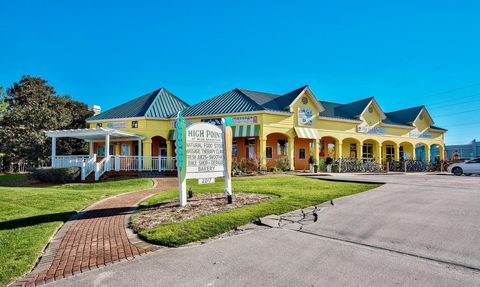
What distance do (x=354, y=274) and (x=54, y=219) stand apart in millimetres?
7179

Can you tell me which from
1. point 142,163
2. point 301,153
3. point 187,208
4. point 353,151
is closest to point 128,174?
point 142,163

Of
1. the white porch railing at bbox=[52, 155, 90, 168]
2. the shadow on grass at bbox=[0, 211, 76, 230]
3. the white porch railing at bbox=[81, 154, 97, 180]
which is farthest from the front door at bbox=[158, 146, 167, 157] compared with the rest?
the shadow on grass at bbox=[0, 211, 76, 230]

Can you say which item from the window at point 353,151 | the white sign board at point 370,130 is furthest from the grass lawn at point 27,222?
the window at point 353,151

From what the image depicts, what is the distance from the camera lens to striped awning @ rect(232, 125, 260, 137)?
78.0 ft

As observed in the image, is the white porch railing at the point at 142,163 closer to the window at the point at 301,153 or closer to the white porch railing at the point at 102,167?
the white porch railing at the point at 102,167

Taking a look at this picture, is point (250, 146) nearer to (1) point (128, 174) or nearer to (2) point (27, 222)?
(1) point (128, 174)

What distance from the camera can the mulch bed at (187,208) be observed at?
6.95 meters

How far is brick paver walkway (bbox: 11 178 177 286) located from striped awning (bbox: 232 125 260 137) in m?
16.5

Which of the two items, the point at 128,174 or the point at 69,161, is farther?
the point at 128,174

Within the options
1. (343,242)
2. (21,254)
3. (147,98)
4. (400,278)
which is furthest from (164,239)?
(147,98)

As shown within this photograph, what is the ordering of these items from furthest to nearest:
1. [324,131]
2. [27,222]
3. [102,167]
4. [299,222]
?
[324,131]
[102,167]
[27,222]
[299,222]

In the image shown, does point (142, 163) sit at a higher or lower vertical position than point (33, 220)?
higher

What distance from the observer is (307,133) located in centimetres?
2609

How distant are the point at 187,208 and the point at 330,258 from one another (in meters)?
4.66
